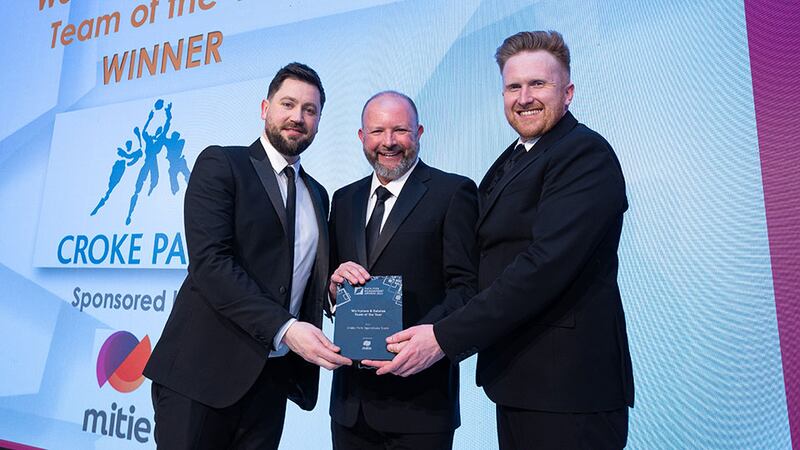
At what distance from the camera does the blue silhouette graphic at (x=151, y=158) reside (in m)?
3.41

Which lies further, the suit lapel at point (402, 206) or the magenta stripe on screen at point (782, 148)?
the magenta stripe on screen at point (782, 148)

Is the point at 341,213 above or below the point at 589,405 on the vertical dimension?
above

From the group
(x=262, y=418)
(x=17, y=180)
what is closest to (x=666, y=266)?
(x=262, y=418)

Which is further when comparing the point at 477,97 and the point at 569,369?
the point at 477,97

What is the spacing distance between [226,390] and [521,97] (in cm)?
117

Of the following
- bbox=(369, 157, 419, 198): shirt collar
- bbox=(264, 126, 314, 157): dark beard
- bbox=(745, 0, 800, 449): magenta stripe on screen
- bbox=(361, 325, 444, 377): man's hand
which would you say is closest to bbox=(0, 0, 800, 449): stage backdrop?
bbox=(745, 0, 800, 449): magenta stripe on screen

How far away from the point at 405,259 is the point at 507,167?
0.40 meters

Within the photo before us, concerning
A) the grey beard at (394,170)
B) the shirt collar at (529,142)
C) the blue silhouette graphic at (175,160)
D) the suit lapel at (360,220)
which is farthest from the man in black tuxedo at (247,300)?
the blue silhouette graphic at (175,160)

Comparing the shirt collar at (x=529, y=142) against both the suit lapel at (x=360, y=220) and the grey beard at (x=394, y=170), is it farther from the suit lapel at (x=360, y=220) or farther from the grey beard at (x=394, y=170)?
the suit lapel at (x=360, y=220)

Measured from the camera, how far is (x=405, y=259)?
165cm

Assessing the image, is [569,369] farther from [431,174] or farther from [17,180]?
[17,180]

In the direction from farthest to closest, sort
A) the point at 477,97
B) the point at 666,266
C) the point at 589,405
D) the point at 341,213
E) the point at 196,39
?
1. the point at 196,39
2. the point at 477,97
3. the point at 666,266
4. the point at 341,213
5. the point at 589,405

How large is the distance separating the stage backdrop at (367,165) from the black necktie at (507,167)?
976 mm

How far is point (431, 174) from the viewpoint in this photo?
5.86ft
